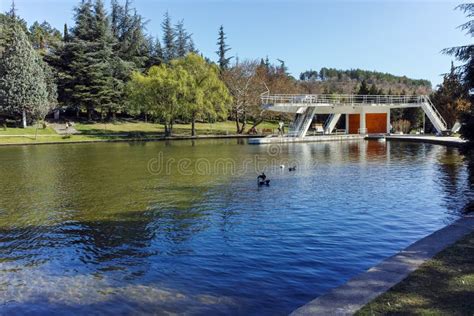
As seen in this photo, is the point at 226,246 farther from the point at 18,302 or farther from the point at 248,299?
the point at 18,302

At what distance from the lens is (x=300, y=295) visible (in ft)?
23.1

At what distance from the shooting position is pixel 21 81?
52.8 meters

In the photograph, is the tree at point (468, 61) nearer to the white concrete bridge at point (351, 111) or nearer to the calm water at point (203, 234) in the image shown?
the calm water at point (203, 234)

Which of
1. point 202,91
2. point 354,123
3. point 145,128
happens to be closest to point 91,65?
point 145,128

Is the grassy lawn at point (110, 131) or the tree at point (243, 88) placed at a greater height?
the tree at point (243, 88)

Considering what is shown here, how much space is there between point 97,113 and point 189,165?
49132mm

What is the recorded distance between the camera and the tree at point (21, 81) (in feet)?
172

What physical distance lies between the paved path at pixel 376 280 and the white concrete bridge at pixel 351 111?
1475 inches

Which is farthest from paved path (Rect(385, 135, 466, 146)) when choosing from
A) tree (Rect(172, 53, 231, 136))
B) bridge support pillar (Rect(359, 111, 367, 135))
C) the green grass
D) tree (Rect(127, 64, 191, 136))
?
the green grass

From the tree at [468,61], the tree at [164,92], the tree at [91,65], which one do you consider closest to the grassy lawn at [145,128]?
the tree at [91,65]

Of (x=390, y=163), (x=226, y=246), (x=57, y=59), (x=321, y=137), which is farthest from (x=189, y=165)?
(x=57, y=59)

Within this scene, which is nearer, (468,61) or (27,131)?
(468,61)

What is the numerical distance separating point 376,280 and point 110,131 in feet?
180

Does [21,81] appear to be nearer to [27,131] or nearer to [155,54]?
[27,131]
